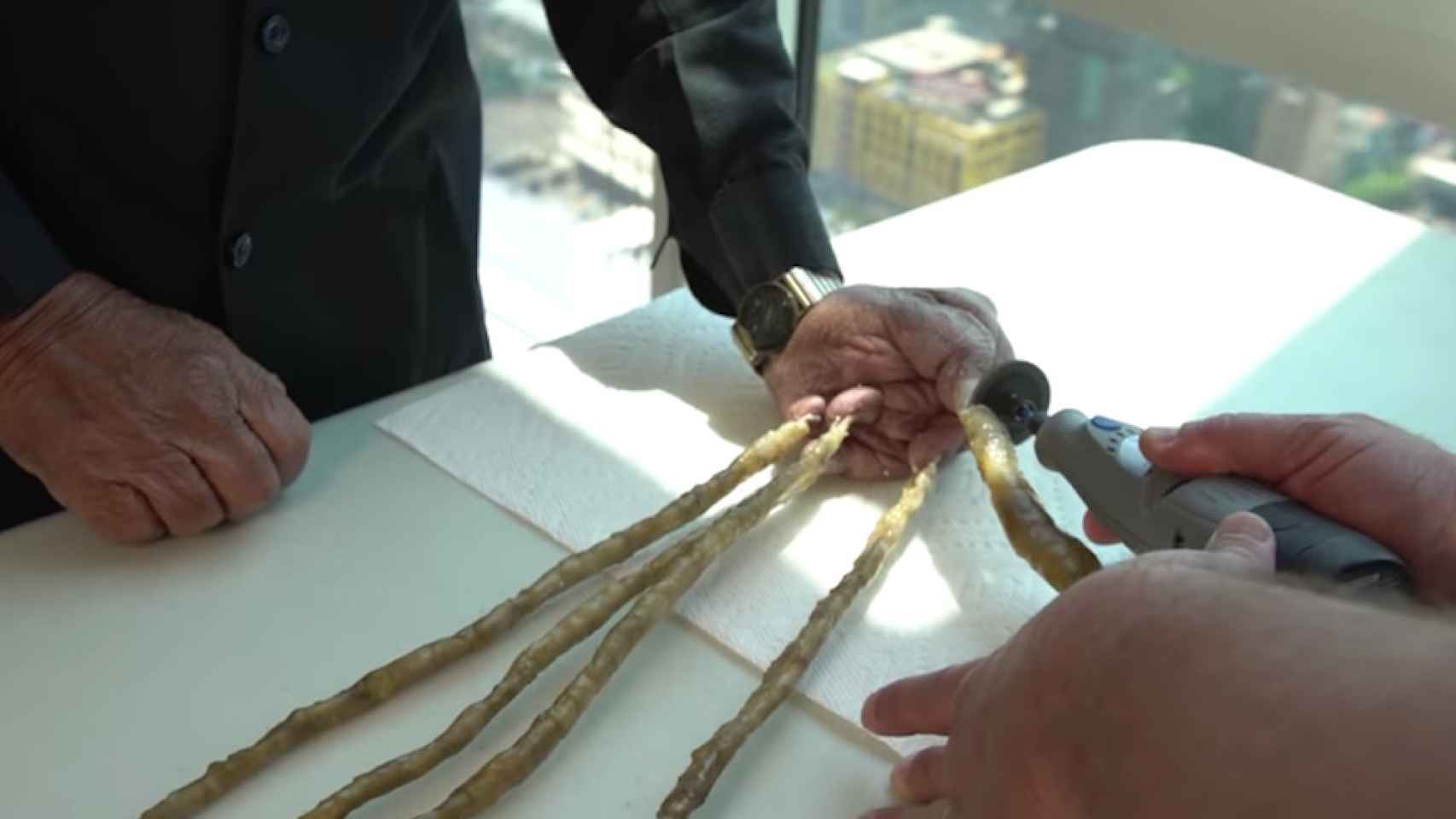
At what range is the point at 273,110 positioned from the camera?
921 mm

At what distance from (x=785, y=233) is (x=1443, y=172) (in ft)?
2.98

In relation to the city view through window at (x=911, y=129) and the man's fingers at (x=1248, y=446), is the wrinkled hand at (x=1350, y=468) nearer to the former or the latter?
the man's fingers at (x=1248, y=446)

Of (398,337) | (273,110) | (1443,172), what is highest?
(273,110)

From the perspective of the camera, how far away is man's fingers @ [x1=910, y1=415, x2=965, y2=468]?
900 millimetres

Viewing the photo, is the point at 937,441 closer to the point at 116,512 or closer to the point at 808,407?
the point at 808,407

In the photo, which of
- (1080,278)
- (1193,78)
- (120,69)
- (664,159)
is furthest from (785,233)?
(1193,78)

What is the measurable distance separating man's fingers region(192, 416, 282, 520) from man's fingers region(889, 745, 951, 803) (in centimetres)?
37

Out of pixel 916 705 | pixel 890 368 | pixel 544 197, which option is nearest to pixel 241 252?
pixel 890 368

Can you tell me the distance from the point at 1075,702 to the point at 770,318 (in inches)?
20.1

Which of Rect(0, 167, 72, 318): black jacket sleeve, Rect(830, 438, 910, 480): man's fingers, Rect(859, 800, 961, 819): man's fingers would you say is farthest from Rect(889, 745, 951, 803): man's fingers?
Rect(0, 167, 72, 318): black jacket sleeve

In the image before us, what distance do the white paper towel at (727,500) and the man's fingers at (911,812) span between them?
5 centimetres

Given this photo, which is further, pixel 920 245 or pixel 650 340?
pixel 920 245

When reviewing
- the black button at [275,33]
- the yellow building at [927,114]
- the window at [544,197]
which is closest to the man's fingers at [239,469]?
the black button at [275,33]

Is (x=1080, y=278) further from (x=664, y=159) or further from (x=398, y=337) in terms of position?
(x=398, y=337)
